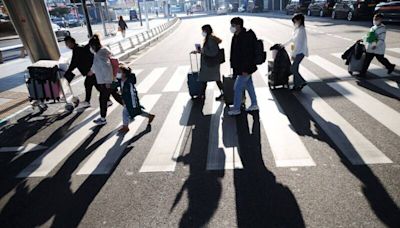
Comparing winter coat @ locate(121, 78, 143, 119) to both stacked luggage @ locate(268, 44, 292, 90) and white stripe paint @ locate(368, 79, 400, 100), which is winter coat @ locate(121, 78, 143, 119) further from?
white stripe paint @ locate(368, 79, 400, 100)

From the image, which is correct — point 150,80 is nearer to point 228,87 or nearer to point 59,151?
point 228,87

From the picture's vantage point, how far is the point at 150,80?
400 inches

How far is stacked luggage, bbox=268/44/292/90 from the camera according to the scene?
292 inches

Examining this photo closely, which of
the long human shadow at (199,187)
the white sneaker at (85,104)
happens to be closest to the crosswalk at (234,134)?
the long human shadow at (199,187)

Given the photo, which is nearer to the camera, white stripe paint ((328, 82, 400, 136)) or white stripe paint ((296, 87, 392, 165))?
white stripe paint ((296, 87, 392, 165))

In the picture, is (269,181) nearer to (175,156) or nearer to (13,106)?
(175,156)

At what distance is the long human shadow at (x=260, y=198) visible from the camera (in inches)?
132

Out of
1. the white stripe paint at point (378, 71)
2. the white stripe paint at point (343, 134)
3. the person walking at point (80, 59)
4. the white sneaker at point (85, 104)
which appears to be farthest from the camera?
the white stripe paint at point (378, 71)

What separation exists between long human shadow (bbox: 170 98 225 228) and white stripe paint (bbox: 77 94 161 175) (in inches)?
44.7

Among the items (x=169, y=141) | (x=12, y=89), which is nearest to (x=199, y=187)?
(x=169, y=141)

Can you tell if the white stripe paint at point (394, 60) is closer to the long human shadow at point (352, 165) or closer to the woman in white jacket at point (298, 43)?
the woman in white jacket at point (298, 43)

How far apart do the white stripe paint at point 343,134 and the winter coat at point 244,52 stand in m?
1.63

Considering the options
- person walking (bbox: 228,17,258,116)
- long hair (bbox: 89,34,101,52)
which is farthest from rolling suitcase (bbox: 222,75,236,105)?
long hair (bbox: 89,34,101,52)

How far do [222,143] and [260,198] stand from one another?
163cm
